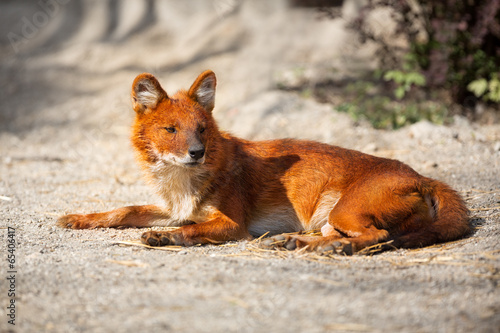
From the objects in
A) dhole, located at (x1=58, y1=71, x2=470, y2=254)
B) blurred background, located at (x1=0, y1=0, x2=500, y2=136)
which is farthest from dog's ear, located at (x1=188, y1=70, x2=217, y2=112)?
blurred background, located at (x1=0, y1=0, x2=500, y2=136)

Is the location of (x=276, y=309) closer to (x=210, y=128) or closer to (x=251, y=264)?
(x=251, y=264)

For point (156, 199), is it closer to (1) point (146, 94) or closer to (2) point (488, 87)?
(1) point (146, 94)

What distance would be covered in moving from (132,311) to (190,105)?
2236 millimetres

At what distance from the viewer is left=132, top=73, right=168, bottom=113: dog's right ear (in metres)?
4.51

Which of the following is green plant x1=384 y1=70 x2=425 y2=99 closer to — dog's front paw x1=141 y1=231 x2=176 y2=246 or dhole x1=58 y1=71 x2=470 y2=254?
dhole x1=58 y1=71 x2=470 y2=254

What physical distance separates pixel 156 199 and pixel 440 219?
2493 millimetres

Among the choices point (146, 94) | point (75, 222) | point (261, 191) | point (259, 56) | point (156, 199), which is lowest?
point (75, 222)

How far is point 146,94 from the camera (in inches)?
180

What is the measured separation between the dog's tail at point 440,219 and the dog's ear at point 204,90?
6.62ft

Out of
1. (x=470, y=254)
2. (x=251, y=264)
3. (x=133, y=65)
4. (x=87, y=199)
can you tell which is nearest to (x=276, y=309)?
(x=251, y=264)

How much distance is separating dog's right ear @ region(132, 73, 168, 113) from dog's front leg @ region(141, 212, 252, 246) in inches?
45.0

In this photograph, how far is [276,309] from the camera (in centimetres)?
287

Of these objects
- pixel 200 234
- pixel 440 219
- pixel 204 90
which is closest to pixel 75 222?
pixel 200 234

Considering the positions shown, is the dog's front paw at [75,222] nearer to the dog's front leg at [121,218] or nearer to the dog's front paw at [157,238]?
→ the dog's front leg at [121,218]
